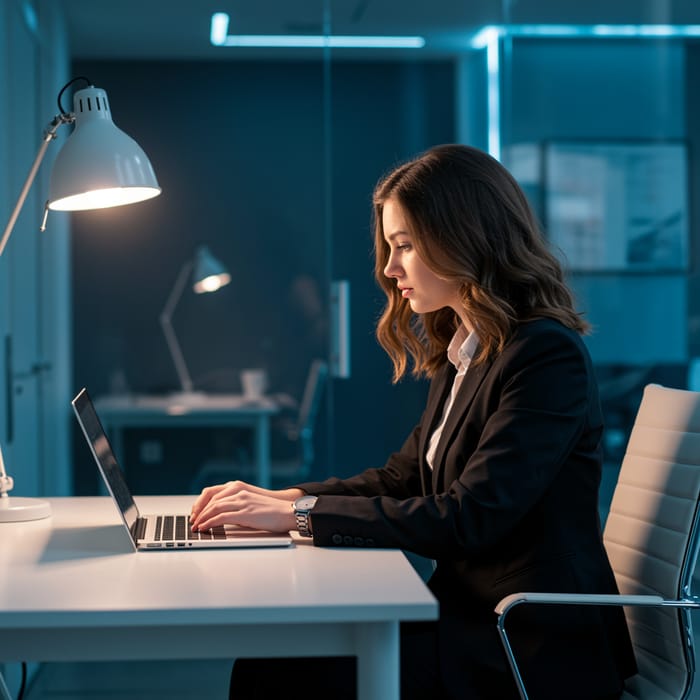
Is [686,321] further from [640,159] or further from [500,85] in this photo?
[500,85]

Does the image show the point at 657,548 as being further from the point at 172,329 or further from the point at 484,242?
the point at 172,329

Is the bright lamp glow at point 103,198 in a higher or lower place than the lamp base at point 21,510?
higher

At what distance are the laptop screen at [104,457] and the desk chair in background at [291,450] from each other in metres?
2.30

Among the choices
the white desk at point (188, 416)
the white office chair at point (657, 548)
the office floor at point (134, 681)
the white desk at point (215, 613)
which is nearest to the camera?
the white desk at point (215, 613)

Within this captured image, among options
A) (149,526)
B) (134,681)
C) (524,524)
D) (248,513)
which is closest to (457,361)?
(524,524)

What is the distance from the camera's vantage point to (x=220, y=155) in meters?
4.41

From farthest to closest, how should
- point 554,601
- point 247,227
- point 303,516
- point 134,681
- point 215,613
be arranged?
point 247,227 → point 134,681 → point 303,516 → point 554,601 → point 215,613

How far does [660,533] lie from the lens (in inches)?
66.6

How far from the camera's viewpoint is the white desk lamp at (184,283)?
14.6 feet

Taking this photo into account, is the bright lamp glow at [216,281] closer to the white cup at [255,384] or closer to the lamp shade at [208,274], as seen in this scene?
the lamp shade at [208,274]

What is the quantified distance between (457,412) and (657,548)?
38 centimetres

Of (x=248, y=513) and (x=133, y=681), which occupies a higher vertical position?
(x=248, y=513)

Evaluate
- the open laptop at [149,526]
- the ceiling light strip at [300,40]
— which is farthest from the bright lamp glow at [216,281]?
the open laptop at [149,526]

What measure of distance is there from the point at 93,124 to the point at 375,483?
83cm
